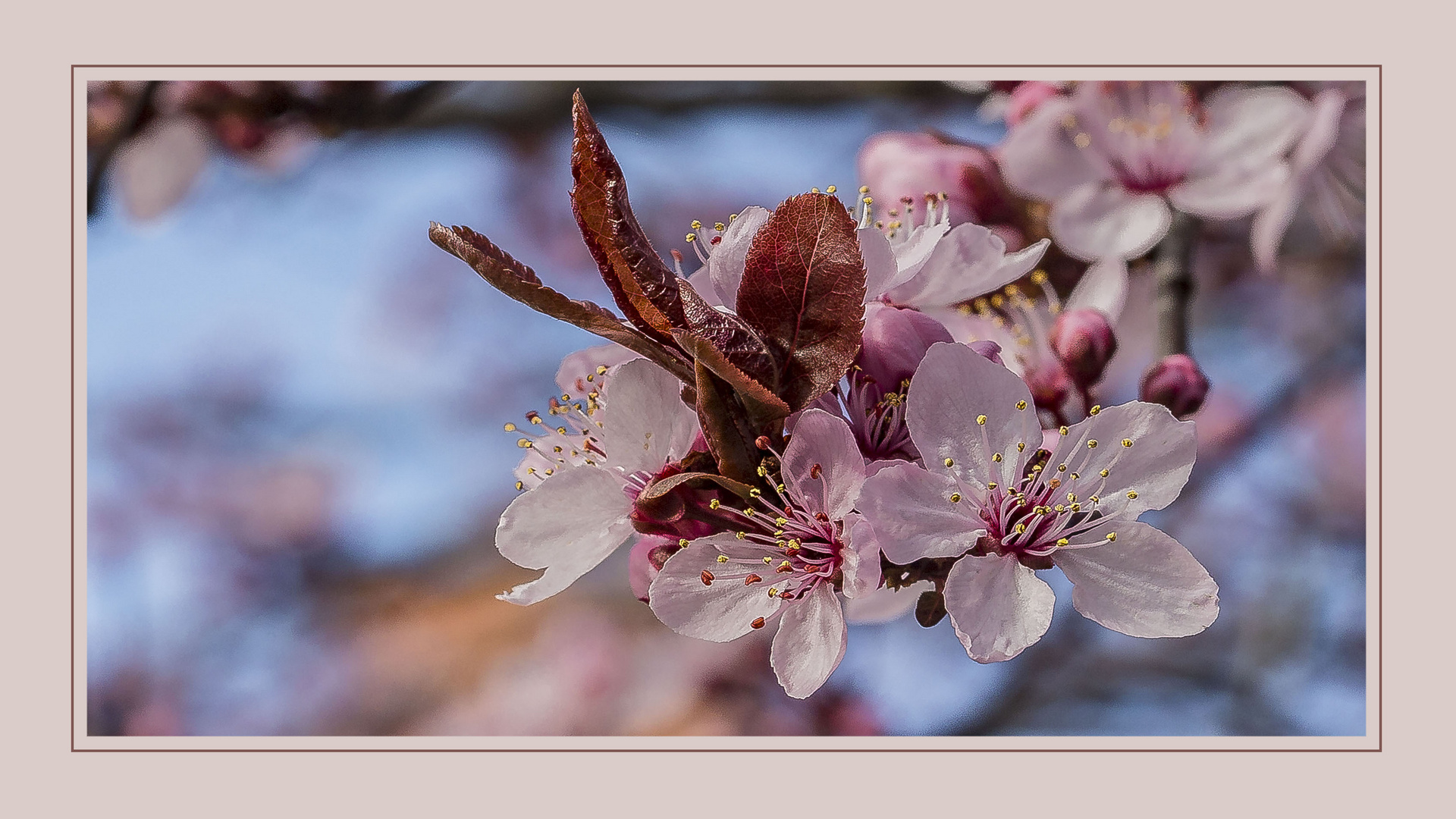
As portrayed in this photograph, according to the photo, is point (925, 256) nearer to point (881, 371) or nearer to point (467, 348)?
A: point (881, 371)

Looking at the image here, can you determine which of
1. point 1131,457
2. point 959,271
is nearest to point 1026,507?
point 1131,457

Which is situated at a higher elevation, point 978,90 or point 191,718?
point 978,90

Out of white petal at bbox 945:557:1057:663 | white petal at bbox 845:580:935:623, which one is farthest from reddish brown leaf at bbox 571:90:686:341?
white petal at bbox 845:580:935:623

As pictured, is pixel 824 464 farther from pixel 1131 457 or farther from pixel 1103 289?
pixel 1103 289

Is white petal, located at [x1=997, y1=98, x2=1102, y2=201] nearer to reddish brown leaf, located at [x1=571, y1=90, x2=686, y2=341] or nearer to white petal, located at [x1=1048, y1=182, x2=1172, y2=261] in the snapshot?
white petal, located at [x1=1048, y1=182, x2=1172, y2=261]

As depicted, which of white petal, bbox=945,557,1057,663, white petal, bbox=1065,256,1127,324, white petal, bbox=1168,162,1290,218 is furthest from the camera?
white petal, bbox=1168,162,1290,218
